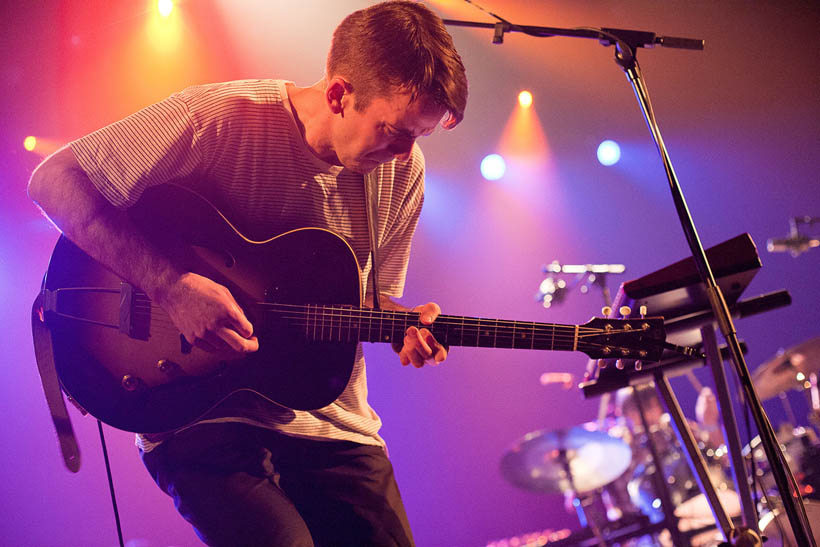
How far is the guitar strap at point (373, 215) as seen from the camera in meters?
2.51

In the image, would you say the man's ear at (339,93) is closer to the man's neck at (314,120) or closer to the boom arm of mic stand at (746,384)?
the man's neck at (314,120)

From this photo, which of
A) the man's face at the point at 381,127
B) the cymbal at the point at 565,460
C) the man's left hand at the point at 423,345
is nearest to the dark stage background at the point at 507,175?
the cymbal at the point at 565,460

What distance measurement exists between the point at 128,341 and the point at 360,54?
1.27 metres

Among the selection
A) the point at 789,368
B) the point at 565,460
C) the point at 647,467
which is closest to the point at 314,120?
the point at 565,460

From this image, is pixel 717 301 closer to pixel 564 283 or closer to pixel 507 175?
pixel 564 283

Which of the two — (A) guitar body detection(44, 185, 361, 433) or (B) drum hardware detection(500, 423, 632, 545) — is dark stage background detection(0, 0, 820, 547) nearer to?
(B) drum hardware detection(500, 423, 632, 545)

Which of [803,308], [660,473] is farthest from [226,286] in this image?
[803,308]

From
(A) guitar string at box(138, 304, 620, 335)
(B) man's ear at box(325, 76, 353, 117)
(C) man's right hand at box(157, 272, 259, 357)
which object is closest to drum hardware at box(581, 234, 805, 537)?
(A) guitar string at box(138, 304, 620, 335)

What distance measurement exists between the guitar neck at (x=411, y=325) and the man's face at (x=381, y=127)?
0.55m

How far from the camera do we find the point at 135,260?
2.07 meters

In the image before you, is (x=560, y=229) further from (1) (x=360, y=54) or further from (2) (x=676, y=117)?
(1) (x=360, y=54)

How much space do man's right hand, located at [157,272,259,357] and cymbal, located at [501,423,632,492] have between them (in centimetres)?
406

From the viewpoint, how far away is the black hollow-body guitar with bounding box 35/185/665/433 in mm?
2078

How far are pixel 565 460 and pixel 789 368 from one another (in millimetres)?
2041
